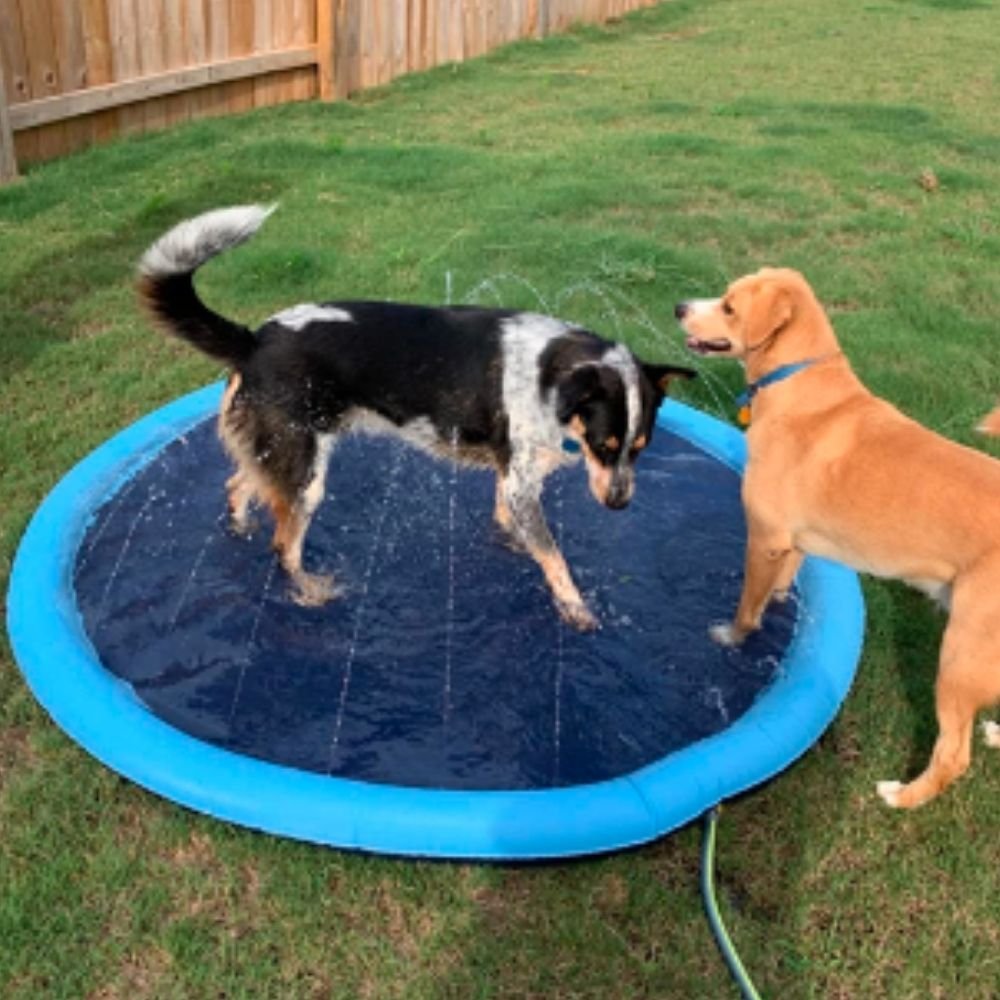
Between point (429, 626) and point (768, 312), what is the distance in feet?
6.19

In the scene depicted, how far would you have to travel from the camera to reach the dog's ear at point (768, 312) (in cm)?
412

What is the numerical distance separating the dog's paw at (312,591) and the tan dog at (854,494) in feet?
5.57

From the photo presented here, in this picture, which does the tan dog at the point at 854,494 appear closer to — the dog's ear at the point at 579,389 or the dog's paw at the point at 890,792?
the dog's paw at the point at 890,792

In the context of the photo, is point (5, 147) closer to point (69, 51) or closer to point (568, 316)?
point (69, 51)

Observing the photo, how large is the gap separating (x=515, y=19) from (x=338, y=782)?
14361 millimetres

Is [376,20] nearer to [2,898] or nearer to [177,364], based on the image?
[177,364]

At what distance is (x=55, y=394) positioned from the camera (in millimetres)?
5883

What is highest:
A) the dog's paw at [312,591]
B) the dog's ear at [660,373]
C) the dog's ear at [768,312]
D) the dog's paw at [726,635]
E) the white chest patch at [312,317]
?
the dog's ear at [768,312]

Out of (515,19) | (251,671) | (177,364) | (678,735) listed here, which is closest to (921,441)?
(678,735)

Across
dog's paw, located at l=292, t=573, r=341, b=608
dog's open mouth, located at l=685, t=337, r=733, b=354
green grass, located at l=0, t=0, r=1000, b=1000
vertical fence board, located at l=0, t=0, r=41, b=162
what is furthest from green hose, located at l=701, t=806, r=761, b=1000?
vertical fence board, located at l=0, t=0, r=41, b=162

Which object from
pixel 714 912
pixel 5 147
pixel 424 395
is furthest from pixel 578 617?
pixel 5 147

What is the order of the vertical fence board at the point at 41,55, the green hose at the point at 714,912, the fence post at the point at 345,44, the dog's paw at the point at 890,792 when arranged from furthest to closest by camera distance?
the fence post at the point at 345,44 → the vertical fence board at the point at 41,55 → the dog's paw at the point at 890,792 → the green hose at the point at 714,912

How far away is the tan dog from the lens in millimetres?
3434

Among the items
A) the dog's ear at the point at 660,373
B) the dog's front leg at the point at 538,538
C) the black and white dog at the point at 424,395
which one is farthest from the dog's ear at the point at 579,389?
the dog's front leg at the point at 538,538
